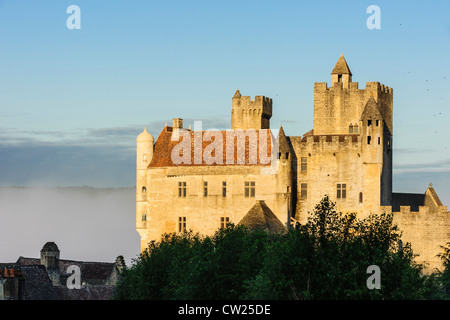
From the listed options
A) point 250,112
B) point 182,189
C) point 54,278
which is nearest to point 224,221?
point 182,189

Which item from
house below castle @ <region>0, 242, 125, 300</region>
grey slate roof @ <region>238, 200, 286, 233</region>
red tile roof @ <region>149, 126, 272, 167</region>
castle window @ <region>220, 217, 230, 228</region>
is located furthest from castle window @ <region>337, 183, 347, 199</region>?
house below castle @ <region>0, 242, 125, 300</region>

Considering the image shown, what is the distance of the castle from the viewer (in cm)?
8100

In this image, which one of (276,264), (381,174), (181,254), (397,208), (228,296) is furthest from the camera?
(397,208)

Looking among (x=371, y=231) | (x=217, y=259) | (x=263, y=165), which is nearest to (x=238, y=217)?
(x=263, y=165)

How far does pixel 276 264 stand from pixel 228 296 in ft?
21.0

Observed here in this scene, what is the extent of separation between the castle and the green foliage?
11688mm

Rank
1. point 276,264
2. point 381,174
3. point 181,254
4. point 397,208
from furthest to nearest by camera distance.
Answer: point 397,208
point 381,174
point 181,254
point 276,264

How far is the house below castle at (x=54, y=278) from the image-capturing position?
72.2m

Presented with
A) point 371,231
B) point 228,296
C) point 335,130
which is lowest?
point 228,296

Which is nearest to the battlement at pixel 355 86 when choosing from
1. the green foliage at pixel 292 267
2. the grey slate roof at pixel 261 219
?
the grey slate roof at pixel 261 219

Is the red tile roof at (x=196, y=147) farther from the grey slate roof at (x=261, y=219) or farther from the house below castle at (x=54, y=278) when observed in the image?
the house below castle at (x=54, y=278)

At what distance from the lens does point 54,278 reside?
3647 inches
